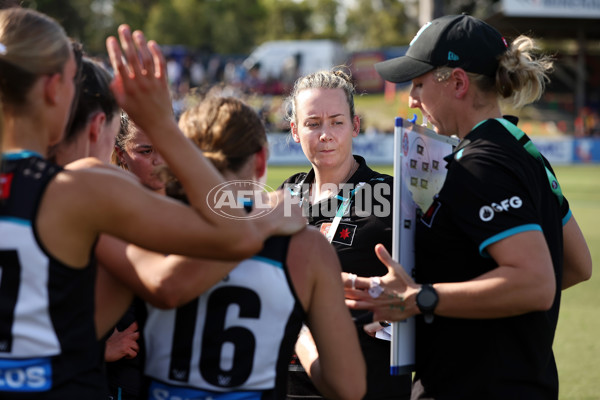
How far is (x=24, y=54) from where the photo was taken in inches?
77.3

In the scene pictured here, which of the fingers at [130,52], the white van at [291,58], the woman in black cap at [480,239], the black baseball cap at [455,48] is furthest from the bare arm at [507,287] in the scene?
the white van at [291,58]

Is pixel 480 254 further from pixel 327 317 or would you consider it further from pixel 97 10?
pixel 97 10

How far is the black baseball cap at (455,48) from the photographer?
2.65 meters

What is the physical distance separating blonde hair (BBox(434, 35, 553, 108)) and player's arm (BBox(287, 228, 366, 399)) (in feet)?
3.13

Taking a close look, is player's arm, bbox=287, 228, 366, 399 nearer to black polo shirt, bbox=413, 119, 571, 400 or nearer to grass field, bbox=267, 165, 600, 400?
black polo shirt, bbox=413, 119, 571, 400

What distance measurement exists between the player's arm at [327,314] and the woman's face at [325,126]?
1.56 metres

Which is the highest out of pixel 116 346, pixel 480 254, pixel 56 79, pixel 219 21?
pixel 219 21

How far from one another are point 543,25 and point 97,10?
51.8 m

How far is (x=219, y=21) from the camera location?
80750 mm

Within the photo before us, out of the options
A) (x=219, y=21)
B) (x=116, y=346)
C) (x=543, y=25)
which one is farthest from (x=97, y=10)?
(x=116, y=346)

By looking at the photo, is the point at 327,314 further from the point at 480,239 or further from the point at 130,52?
the point at 130,52

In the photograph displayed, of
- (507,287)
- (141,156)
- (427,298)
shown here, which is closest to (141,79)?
(427,298)

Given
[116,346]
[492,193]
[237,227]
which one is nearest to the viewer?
[237,227]

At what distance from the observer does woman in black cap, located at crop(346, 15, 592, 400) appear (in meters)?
2.35
